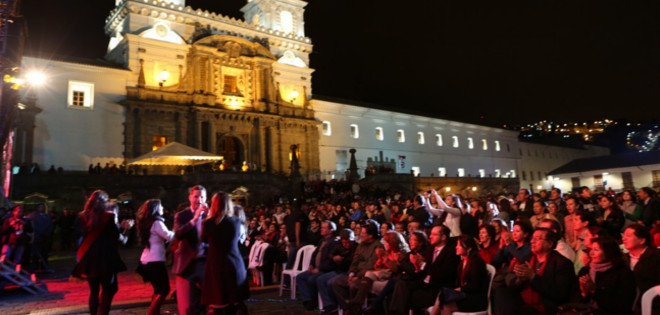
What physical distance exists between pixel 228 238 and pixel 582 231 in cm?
566

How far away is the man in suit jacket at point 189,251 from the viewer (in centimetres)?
533

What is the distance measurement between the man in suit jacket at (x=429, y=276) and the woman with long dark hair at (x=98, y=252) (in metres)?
3.96

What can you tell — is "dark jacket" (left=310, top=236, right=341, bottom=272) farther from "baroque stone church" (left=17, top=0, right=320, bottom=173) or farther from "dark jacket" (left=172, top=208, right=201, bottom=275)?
"baroque stone church" (left=17, top=0, right=320, bottom=173)

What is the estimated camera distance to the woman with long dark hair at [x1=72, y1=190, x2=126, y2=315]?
5656mm

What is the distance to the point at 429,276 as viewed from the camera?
5.83 m

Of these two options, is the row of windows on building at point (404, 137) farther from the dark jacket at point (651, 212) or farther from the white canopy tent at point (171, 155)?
the dark jacket at point (651, 212)

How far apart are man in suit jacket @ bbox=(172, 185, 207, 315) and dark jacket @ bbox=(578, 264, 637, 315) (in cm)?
453

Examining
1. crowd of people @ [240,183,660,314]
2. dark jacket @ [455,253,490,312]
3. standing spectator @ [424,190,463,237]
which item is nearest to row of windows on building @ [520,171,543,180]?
crowd of people @ [240,183,660,314]

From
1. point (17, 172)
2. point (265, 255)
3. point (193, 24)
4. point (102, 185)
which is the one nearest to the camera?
point (265, 255)

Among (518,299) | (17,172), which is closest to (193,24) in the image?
(17,172)

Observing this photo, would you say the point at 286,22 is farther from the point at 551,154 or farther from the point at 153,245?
the point at 551,154

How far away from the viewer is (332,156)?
39.3 m

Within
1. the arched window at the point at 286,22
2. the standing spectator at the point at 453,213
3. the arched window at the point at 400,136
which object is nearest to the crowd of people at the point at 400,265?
the standing spectator at the point at 453,213

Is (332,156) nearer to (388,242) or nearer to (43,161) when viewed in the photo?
(43,161)
